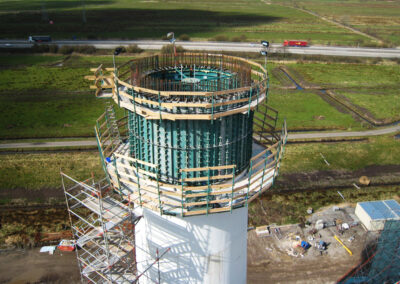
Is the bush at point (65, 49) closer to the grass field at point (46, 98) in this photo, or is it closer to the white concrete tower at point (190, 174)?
the grass field at point (46, 98)

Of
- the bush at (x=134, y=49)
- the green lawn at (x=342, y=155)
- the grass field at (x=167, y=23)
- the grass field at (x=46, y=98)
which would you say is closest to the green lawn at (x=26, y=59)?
the grass field at (x=46, y=98)

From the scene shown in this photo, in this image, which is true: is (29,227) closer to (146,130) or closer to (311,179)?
(146,130)

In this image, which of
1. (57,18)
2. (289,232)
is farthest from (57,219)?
(57,18)

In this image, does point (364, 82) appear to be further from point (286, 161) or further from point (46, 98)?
point (46, 98)

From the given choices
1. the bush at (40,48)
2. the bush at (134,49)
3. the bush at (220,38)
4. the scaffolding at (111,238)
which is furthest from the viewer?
the bush at (220,38)

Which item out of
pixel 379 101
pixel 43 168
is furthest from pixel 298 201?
pixel 379 101

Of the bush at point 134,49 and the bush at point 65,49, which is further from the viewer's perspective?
the bush at point 65,49

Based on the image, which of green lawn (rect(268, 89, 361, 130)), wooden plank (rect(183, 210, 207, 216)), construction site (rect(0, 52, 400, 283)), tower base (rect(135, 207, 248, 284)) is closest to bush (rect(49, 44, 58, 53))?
green lawn (rect(268, 89, 361, 130))
